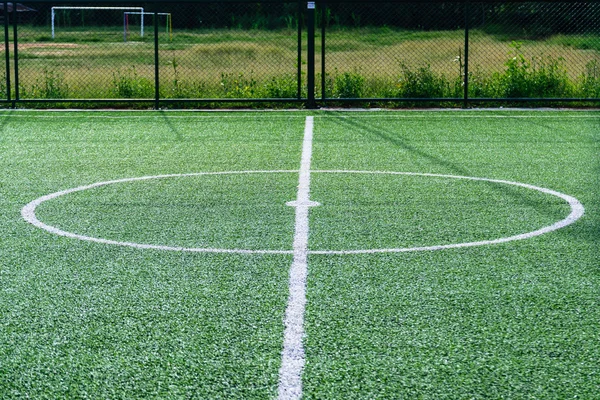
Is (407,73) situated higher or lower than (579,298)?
higher

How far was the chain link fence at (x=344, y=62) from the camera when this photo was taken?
15.7 meters

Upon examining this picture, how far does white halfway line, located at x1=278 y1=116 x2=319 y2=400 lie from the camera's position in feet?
12.2

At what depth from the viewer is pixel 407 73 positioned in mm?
16109

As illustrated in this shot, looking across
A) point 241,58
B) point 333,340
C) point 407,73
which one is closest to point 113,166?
point 333,340

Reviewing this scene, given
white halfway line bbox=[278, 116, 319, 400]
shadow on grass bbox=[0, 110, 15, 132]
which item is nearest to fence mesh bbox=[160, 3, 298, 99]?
shadow on grass bbox=[0, 110, 15, 132]

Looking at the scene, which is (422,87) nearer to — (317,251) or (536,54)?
(536,54)

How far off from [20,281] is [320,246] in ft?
6.04

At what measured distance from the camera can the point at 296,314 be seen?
4.59 meters

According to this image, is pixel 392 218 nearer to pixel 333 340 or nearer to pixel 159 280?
pixel 159 280

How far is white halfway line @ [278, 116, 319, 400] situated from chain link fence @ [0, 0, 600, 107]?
7.74 m

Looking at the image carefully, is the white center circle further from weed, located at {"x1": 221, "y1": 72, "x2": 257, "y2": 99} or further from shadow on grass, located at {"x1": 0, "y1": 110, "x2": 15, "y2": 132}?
weed, located at {"x1": 221, "y1": 72, "x2": 257, "y2": 99}

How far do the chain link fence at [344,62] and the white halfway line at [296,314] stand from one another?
7.74m

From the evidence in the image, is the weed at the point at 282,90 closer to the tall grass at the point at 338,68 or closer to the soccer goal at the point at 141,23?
the tall grass at the point at 338,68

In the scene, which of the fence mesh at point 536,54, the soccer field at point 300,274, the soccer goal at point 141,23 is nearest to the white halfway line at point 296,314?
the soccer field at point 300,274
